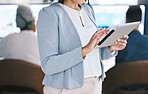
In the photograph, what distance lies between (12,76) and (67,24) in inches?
22.6

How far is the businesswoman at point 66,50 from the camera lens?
974 mm

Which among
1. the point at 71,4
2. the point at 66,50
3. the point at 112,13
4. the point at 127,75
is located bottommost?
the point at 127,75

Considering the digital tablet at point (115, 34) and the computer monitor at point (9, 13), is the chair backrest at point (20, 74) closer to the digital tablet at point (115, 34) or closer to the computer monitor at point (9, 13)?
the digital tablet at point (115, 34)

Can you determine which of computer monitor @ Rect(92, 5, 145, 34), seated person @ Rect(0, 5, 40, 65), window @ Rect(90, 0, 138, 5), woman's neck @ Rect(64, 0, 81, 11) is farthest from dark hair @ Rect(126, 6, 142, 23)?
woman's neck @ Rect(64, 0, 81, 11)

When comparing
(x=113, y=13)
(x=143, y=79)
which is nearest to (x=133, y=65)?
(x=143, y=79)

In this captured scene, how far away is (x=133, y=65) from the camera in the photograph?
1420mm

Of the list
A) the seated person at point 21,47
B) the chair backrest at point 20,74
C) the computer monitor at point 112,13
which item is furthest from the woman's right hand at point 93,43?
the computer monitor at point 112,13

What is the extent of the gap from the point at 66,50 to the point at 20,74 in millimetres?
485

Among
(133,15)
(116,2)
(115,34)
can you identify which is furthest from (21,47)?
(116,2)

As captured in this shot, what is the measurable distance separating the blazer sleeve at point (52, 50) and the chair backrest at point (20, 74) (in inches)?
15.6

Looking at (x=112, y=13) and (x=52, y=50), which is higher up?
(x=52, y=50)

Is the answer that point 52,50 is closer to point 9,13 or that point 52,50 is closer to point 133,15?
point 133,15

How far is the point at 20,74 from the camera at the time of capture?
1365 millimetres

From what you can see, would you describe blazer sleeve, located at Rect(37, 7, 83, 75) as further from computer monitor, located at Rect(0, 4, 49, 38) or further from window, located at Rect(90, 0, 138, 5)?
window, located at Rect(90, 0, 138, 5)
